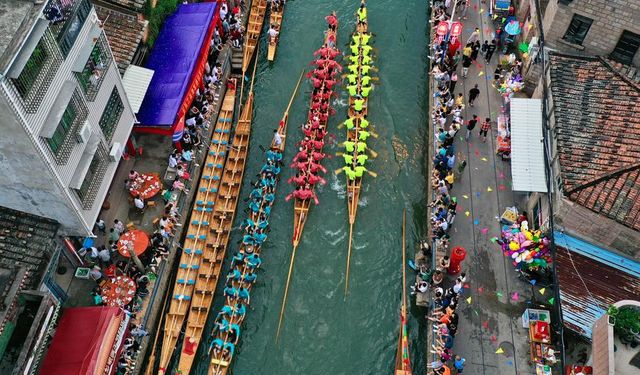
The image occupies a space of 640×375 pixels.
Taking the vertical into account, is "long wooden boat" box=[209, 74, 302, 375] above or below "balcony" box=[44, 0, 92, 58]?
below

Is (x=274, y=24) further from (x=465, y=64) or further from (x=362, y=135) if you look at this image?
(x=465, y=64)

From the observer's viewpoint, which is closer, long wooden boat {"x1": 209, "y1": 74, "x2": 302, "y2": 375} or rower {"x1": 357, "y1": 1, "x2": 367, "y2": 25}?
long wooden boat {"x1": 209, "y1": 74, "x2": 302, "y2": 375}

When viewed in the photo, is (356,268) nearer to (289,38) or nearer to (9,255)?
(9,255)

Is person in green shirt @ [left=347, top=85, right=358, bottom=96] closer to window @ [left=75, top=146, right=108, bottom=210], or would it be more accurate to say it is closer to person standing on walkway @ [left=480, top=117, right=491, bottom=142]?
person standing on walkway @ [left=480, top=117, right=491, bottom=142]

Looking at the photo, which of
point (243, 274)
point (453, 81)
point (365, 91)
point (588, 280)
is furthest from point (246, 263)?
point (453, 81)

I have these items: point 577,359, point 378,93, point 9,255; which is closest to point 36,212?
point 9,255

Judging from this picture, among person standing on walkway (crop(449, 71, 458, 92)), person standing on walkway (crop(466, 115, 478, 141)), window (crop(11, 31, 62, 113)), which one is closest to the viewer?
window (crop(11, 31, 62, 113))

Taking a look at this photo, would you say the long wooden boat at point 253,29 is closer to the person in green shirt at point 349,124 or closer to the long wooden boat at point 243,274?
the long wooden boat at point 243,274

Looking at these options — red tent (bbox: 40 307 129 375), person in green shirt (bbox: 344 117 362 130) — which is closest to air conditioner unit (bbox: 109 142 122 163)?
red tent (bbox: 40 307 129 375)
